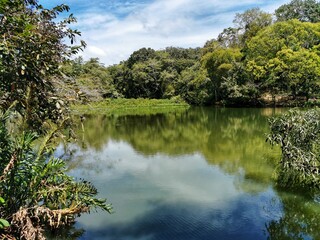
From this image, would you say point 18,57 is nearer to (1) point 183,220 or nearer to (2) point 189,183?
(1) point 183,220

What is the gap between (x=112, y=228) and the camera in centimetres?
731

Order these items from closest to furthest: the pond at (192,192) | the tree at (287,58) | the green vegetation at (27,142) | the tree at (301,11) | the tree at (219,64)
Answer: the green vegetation at (27,142) → the pond at (192,192) → the tree at (287,58) → the tree at (219,64) → the tree at (301,11)

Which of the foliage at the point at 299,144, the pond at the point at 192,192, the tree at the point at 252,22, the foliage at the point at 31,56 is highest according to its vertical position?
the tree at the point at 252,22

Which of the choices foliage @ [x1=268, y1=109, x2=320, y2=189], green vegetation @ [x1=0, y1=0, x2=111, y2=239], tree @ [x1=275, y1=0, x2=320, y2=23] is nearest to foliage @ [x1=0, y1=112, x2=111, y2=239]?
green vegetation @ [x1=0, y1=0, x2=111, y2=239]

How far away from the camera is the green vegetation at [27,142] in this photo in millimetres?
4105

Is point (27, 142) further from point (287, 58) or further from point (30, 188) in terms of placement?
point (287, 58)

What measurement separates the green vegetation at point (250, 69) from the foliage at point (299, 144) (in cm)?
1863

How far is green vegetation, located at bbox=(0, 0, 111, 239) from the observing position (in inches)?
162

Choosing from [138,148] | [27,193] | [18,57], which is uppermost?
[18,57]

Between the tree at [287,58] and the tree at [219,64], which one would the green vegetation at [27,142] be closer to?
the tree at [287,58]

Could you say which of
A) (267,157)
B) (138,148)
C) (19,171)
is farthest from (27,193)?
(138,148)

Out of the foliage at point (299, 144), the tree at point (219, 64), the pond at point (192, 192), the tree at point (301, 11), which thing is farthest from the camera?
the tree at point (301, 11)

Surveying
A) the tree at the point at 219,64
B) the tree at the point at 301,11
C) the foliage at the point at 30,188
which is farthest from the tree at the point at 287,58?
the foliage at the point at 30,188

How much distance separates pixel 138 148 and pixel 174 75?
36151 mm
